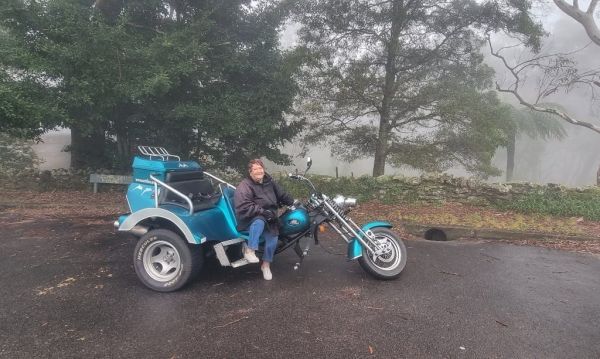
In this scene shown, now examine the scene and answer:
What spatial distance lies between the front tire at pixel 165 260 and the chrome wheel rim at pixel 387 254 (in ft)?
6.94

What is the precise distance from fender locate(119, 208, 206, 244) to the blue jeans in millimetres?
539

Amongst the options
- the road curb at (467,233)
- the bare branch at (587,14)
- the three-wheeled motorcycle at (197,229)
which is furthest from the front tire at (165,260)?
the bare branch at (587,14)

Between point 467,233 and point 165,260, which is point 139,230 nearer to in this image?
point 165,260

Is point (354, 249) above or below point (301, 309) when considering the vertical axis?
above

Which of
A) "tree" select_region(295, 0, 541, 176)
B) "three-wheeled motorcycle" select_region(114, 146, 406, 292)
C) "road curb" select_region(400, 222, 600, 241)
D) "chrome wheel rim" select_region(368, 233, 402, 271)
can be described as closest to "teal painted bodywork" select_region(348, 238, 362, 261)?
"three-wheeled motorcycle" select_region(114, 146, 406, 292)

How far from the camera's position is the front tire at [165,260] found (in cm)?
393

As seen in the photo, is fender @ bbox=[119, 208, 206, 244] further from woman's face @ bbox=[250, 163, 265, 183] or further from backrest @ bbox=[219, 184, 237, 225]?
woman's face @ bbox=[250, 163, 265, 183]

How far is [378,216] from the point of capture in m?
7.86

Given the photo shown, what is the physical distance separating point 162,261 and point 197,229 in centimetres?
64

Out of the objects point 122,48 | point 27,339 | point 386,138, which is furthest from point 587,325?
point 122,48

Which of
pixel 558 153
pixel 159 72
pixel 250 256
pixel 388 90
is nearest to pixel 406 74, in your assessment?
pixel 388 90

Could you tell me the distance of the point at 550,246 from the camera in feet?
20.5

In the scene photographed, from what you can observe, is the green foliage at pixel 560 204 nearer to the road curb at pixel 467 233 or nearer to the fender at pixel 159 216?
the road curb at pixel 467 233

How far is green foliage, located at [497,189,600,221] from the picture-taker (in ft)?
25.8
